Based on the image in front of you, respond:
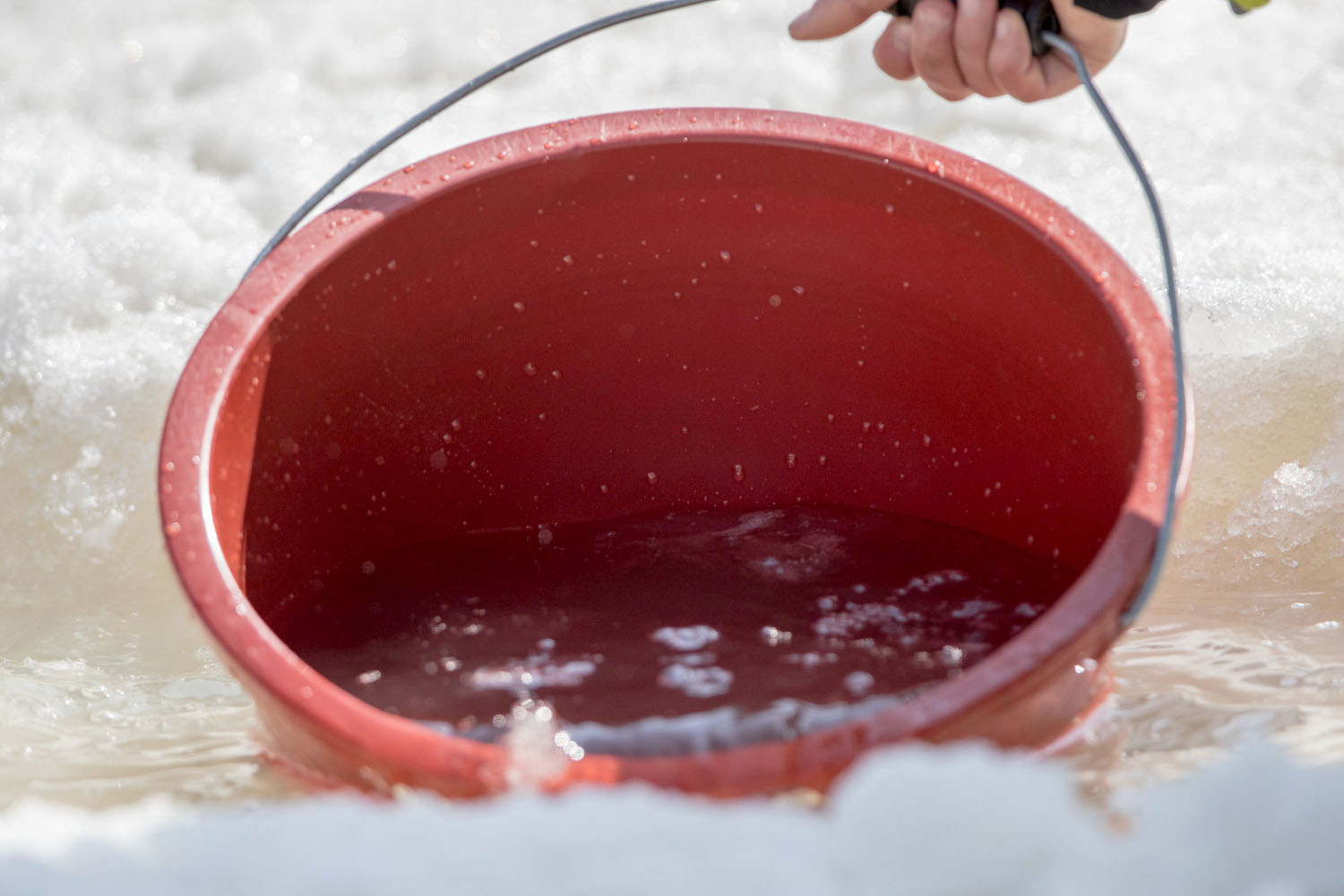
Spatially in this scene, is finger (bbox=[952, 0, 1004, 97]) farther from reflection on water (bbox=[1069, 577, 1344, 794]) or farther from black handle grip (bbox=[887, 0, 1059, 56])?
reflection on water (bbox=[1069, 577, 1344, 794])

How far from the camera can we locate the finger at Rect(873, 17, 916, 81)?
124cm

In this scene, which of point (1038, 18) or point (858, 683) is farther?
point (1038, 18)

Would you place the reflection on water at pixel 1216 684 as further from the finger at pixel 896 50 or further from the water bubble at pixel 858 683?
the finger at pixel 896 50

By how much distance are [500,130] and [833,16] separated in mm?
1264

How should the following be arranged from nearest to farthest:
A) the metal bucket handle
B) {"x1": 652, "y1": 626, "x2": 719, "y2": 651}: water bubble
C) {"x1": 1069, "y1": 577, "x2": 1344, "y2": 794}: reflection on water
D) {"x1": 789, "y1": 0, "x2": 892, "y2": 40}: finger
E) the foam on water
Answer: the foam on water
the metal bucket handle
{"x1": 1069, "y1": 577, "x2": 1344, "y2": 794}: reflection on water
{"x1": 652, "y1": 626, "x2": 719, "y2": 651}: water bubble
{"x1": 789, "y1": 0, "x2": 892, "y2": 40}: finger

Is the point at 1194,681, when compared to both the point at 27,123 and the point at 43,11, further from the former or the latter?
the point at 43,11

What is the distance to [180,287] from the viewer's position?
1.78m

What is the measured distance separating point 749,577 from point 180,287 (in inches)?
40.1

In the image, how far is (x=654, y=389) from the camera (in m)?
1.36

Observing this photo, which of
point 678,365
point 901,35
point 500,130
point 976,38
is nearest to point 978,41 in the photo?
point 976,38

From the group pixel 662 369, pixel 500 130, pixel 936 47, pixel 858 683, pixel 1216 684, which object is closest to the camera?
pixel 858 683

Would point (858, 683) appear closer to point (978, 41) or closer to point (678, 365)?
point (678, 365)

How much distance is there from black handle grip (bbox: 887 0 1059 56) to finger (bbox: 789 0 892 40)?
0.08 meters

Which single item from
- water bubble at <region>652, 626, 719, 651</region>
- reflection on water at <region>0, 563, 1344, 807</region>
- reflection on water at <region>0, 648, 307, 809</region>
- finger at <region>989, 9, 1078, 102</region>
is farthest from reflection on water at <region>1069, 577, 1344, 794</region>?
reflection on water at <region>0, 648, 307, 809</region>
